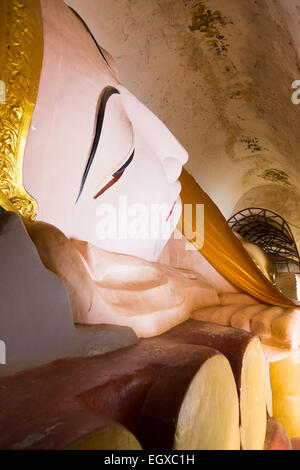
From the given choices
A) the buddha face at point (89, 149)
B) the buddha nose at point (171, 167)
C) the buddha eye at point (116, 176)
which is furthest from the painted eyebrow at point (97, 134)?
Result: the buddha nose at point (171, 167)

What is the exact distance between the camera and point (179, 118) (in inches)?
164

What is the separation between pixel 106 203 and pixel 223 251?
982mm

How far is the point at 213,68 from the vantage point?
357 centimetres

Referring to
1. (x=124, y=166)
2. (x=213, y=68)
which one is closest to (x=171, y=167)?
(x=124, y=166)

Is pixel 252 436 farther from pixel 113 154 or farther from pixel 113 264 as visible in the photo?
pixel 113 154

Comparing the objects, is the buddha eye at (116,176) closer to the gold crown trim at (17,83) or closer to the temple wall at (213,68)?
the gold crown trim at (17,83)

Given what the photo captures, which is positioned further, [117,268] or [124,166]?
[124,166]

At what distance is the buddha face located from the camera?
146 centimetres

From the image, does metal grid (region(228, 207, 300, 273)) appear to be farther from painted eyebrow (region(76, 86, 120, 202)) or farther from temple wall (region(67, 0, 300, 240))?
painted eyebrow (region(76, 86, 120, 202))

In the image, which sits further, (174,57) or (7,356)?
(174,57)

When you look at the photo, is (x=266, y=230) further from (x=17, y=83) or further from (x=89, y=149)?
(x=17, y=83)

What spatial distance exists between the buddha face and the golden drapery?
39cm

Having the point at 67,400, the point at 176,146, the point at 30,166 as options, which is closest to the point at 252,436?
the point at 67,400

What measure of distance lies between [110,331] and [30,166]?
0.79 metres
